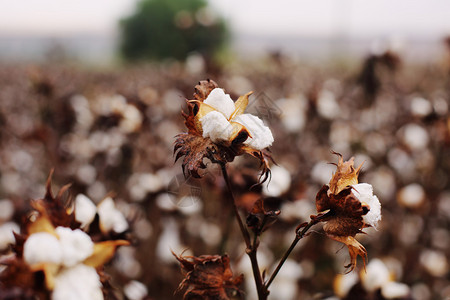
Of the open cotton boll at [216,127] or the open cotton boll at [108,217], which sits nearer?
the open cotton boll at [216,127]

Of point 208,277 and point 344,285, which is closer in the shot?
point 208,277

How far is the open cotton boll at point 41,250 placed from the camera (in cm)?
70

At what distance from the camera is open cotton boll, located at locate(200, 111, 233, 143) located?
80cm

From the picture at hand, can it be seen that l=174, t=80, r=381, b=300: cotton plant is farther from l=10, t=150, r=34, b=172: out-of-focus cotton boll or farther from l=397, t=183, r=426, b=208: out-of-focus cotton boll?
l=10, t=150, r=34, b=172: out-of-focus cotton boll

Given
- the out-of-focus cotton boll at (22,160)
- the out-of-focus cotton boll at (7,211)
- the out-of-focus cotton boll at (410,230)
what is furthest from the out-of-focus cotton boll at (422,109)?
the out-of-focus cotton boll at (22,160)

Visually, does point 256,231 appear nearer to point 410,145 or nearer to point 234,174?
Result: point 234,174

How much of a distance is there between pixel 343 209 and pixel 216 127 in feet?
0.84

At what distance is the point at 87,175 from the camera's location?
2.53 m

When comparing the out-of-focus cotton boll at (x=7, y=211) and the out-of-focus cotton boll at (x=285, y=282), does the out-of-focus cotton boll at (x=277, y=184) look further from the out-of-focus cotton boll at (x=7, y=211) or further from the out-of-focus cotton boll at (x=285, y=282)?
the out-of-focus cotton boll at (x=7, y=211)

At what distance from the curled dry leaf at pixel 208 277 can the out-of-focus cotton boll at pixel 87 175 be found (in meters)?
1.66

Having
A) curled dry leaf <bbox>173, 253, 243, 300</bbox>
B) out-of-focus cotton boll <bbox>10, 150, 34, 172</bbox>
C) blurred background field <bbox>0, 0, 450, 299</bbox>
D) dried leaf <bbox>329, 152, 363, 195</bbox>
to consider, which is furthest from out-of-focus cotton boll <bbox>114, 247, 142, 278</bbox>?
out-of-focus cotton boll <bbox>10, 150, 34, 172</bbox>

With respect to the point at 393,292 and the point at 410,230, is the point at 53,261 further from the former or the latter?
the point at 410,230

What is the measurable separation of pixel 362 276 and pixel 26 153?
4111 mm

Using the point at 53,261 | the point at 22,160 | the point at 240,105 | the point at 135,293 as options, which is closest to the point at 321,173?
the point at 135,293
